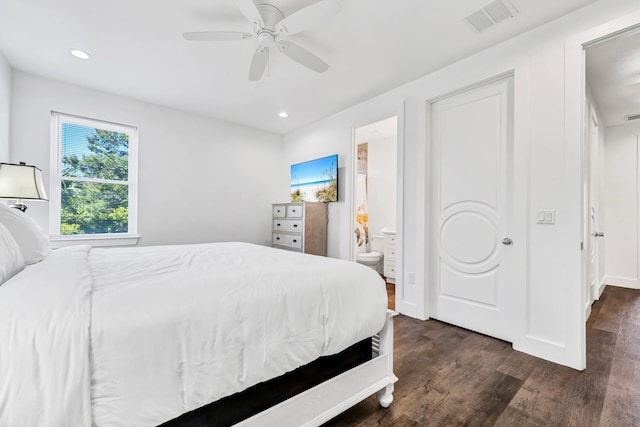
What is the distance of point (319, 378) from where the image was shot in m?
1.39

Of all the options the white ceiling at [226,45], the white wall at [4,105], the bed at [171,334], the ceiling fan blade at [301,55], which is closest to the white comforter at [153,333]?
the bed at [171,334]

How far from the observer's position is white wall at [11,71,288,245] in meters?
3.06

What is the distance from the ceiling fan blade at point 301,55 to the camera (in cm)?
211

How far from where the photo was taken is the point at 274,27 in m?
2.04

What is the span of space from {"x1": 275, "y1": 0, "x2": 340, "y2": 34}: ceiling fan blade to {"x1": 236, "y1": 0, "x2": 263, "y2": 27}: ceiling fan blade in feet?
0.42

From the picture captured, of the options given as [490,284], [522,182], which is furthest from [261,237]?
[522,182]

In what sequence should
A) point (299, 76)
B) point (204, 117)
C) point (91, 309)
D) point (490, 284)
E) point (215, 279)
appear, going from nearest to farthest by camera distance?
1. point (91, 309)
2. point (215, 279)
3. point (490, 284)
4. point (299, 76)
5. point (204, 117)

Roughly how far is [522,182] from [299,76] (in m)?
2.35

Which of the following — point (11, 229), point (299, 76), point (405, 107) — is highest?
point (299, 76)

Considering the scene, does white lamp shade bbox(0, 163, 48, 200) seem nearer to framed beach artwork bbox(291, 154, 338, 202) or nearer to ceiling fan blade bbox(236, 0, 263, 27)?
ceiling fan blade bbox(236, 0, 263, 27)

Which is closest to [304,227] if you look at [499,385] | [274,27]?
[274,27]

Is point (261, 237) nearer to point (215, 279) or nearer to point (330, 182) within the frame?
point (330, 182)

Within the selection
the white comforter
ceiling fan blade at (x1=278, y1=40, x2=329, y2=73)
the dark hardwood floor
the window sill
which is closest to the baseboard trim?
the dark hardwood floor

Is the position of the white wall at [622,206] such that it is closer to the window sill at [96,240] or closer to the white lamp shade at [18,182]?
the window sill at [96,240]
